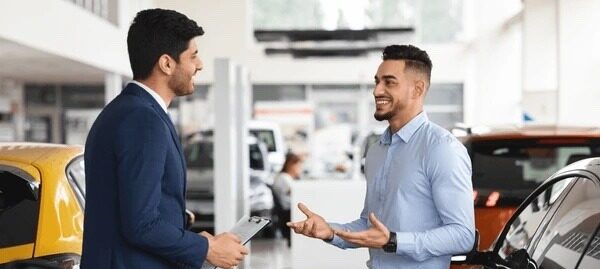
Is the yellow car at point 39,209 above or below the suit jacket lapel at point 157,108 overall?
below

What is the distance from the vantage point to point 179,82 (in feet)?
11.8

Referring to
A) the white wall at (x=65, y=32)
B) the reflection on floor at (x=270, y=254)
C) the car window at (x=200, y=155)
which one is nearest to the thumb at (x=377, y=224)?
the white wall at (x=65, y=32)

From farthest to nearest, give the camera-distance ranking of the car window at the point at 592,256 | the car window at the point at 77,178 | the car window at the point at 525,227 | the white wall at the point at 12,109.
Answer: the white wall at the point at 12,109 < the car window at the point at 77,178 < the car window at the point at 525,227 < the car window at the point at 592,256

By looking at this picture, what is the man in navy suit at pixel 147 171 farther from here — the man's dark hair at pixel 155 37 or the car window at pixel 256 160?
the car window at pixel 256 160

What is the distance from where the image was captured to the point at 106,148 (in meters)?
3.46

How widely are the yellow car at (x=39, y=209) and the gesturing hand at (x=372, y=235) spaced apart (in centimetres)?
144

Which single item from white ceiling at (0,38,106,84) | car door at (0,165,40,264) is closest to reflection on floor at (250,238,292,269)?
white ceiling at (0,38,106,84)

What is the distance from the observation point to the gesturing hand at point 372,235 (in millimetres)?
3924

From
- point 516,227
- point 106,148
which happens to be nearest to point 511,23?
point 516,227

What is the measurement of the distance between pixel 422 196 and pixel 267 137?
2040cm

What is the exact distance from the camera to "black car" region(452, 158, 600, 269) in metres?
3.74

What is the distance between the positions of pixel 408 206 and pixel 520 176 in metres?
3.17

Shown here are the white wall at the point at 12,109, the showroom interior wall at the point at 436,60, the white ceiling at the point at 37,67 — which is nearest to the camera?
the white ceiling at the point at 37,67

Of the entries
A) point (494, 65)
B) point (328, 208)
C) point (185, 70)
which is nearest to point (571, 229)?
point (185, 70)
